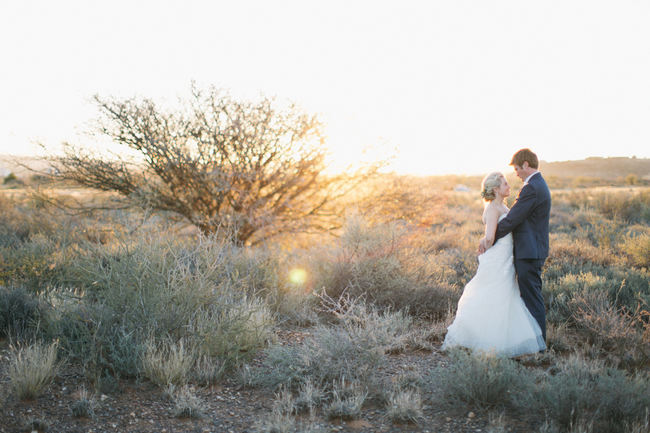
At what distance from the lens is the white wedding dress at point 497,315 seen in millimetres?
4957

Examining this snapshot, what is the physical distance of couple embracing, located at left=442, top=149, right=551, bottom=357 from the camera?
196 inches

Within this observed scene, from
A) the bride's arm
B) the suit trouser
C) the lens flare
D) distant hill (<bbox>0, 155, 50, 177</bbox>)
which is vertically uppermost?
distant hill (<bbox>0, 155, 50, 177</bbox>)

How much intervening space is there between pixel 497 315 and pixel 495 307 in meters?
0.09

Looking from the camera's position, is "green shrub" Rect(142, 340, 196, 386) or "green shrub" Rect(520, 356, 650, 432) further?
"green shrub" Rect(142, 340, 196, 386)

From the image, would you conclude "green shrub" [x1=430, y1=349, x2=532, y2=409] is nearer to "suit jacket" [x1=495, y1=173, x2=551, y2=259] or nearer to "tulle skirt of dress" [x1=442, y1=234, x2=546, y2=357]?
"tulle skirt of dress" [x1=442, y1=234, x2=546, y2=357]

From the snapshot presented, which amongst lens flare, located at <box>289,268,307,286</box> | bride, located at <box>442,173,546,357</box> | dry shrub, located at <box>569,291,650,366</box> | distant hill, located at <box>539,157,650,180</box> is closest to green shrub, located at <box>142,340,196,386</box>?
bride, located at <box>442,173,546,357</box>

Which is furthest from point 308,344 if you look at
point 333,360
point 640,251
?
point 640,251

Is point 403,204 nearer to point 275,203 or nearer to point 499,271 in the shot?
point 275,203

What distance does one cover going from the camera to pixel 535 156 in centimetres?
518

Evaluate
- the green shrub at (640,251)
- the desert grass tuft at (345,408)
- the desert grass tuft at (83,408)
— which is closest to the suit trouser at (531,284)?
the desert grass tuft at (345,408)

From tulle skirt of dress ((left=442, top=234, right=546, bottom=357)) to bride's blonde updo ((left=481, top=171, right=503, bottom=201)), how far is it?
1.62 ft

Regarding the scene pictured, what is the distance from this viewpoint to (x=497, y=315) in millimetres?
5000

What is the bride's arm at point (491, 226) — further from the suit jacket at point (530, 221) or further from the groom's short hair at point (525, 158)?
the groom's short hair at point (525, 158)

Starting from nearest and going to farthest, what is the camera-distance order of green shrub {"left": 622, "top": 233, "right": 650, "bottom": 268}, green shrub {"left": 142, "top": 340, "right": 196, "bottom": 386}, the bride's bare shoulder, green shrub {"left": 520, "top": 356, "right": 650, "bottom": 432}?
green shrub {"left": 520, "top": 356, "right": 650, "bottom": 432} < green shrub {"left": 142, "top": 340, "right": 196, "bottom": 386} < the bride's bare shoulder < green shrub {"left": 622, "top": 233, "right": 650, "bottom": 268}
